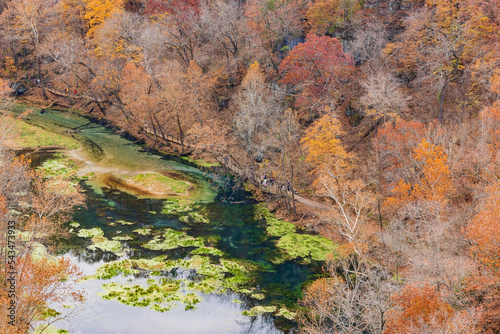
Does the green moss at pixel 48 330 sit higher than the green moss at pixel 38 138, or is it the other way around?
the green moss at pixel 38 138

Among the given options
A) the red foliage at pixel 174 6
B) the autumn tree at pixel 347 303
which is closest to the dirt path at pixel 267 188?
the autumn tree at pixel 347 303

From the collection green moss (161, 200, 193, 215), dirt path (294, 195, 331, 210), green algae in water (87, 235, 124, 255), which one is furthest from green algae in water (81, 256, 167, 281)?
Answer: dirt path (294, 195, 331, 210)

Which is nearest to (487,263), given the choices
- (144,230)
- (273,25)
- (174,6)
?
(144,230)

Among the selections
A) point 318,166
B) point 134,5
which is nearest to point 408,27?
point 318,166

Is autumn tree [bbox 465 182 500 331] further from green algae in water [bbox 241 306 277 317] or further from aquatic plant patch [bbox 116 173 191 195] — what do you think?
aquatic plant patch [bbox 116 173 191 195]

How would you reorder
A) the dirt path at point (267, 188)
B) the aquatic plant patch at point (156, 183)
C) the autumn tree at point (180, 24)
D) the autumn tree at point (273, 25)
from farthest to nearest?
the autumn tree at point (180, 24), the autumn tree at point (273, 25), the aquatic plant patch at point (156, 183), the dirt path at point (267, 188)

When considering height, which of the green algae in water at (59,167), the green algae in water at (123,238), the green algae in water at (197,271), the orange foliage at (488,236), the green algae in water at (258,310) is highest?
the orange foliage at (488,236)

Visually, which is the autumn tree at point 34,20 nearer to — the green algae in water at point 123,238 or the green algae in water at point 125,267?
the green algae in water at point 123,238

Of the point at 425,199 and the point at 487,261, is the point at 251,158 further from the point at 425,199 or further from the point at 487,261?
the point at 487,261
